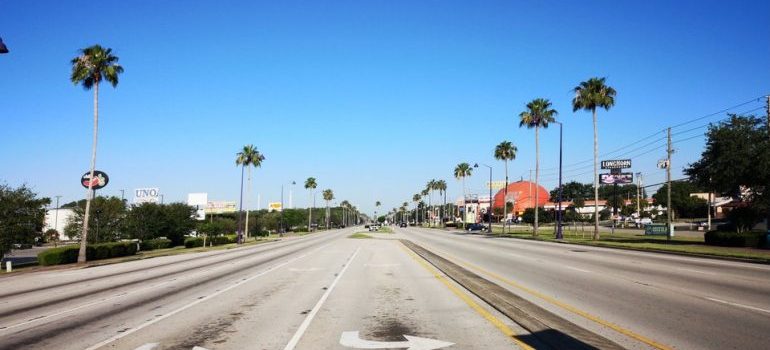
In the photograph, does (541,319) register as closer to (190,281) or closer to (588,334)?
(588,334)

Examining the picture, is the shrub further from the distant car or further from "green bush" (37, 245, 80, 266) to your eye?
the distant car

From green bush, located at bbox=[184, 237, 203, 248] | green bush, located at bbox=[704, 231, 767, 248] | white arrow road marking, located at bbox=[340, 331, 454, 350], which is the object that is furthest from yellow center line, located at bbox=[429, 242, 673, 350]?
green bush, located at bbox=[184, 237, 203, 248]

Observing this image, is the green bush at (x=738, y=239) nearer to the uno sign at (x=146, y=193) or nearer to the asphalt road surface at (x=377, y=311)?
the asphalt road surface at (x=377, y=311)

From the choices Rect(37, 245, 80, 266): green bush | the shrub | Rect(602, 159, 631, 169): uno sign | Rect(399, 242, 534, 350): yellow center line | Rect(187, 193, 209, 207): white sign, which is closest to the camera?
Rect(399, 242, 534, 350): yellow center line

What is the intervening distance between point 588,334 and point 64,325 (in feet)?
32.2

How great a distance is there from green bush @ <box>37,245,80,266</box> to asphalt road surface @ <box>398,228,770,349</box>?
26.8 m

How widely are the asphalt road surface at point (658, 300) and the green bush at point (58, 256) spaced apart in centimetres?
2680

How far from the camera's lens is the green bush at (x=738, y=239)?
1369 inches

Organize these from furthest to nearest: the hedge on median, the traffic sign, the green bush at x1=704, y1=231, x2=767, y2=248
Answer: the traffic sign → the green bush at x1=704, y1=231, x2=767, y2=248 → the hedge on median

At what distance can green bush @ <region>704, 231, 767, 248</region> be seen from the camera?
34781 mm

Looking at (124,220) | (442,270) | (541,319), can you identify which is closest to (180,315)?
(541,319)

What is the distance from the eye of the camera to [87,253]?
1458 inches

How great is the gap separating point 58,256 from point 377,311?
99.3 feet

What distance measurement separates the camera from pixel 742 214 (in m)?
44.6
